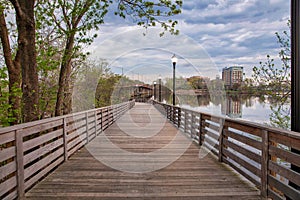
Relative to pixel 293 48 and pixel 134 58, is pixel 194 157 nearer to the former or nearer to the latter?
pixel 293 48

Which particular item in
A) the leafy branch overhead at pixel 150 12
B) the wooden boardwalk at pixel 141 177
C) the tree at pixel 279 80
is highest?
the leafy branch overhead at pixel 150 12

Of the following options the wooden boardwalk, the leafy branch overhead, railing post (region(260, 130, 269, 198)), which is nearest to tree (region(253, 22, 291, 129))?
the wooden boardwalk

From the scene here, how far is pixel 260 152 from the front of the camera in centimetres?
310

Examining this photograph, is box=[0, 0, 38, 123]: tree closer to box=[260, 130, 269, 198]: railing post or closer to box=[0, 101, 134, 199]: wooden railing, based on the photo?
box=[0, 101, 134, 199]: wooden railing

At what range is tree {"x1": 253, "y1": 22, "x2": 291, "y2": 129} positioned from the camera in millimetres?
5879

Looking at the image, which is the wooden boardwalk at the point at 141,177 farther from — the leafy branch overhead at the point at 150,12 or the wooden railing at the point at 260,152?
the leafy branch overhead at the point at 150,12

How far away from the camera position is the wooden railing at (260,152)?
7.66 feet

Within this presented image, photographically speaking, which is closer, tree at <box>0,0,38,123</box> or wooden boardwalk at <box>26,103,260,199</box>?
wooden boardwalk at <box>26,103,260,199</box>

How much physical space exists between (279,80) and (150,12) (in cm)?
349

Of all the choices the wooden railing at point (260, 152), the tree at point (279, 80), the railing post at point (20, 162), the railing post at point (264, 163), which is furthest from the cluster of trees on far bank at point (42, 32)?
the railing post at point (264, 163)

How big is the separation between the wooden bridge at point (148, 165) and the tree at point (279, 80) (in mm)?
2018

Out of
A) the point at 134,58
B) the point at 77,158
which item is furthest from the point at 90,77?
the point at 77,158

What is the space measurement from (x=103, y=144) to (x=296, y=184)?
428cm

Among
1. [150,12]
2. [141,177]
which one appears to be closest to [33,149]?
[141,177]
